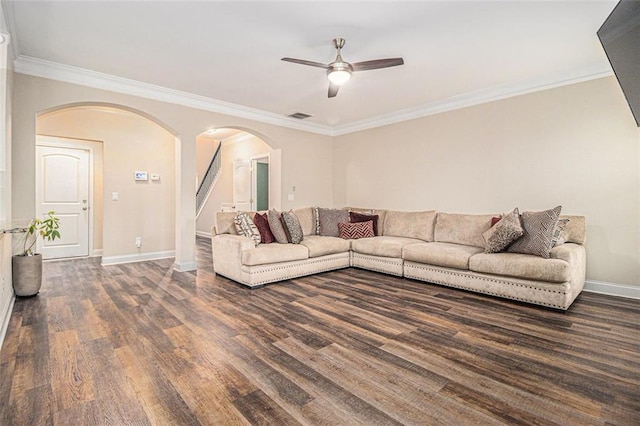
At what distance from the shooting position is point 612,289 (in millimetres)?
3602

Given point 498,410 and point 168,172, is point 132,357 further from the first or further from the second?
point 168,172

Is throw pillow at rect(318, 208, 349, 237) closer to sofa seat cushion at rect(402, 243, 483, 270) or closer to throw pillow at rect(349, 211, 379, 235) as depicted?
throw pillow at rect(349, 211, 379, 235)

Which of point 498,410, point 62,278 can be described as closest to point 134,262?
point 62,278

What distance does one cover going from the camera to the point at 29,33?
2996mm

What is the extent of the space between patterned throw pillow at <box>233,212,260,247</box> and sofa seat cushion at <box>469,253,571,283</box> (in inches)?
105

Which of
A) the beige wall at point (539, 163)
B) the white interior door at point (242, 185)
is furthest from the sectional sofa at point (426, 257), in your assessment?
the white interior door at point (242, 185)

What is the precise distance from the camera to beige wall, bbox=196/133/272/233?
7.73 metres

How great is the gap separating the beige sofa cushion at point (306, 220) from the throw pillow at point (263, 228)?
0.73 m

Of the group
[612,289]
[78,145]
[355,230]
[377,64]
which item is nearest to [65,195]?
[78,145]

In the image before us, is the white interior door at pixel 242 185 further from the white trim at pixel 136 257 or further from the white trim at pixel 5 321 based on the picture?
the white trim at pixel 5 321

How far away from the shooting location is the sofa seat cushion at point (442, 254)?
3.74 meters

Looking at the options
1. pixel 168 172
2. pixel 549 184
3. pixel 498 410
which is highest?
pixel 168 172

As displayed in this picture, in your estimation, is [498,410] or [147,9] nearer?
[498,410]

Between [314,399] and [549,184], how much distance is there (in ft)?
13.1
